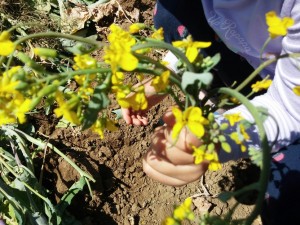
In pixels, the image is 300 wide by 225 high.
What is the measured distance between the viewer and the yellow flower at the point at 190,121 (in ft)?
1.88

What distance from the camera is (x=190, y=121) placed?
0.58 m

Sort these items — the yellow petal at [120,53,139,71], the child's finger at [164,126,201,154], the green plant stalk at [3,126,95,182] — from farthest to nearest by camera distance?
the green plant stalk at [3,126,95,182] → the child's finger at [164,126,201,154] → the yellow petal at [120,53,139,71]

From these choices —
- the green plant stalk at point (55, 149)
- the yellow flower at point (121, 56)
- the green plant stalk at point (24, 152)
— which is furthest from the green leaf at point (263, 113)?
the green plant stalk at point (24, 152)

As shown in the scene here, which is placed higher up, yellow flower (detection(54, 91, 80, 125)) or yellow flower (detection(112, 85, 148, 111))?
yellow flower (detection(54, 91, 80, 125))

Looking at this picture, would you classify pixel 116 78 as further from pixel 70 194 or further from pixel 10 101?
pixel 70 194

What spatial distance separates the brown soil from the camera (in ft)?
4.56

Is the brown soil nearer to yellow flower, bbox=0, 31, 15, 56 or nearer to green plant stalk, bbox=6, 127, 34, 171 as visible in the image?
green plant stalk, bbox=6, 127, 34, 171

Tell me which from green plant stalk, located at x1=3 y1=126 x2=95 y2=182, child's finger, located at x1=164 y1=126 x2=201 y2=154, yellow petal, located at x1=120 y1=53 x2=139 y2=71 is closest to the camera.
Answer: yellow petal, located at x1=120 y1=53 x2=139 y2=71

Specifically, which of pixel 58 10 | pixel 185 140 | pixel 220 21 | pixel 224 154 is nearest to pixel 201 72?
pixel 185 140

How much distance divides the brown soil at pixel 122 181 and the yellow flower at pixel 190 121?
86cm

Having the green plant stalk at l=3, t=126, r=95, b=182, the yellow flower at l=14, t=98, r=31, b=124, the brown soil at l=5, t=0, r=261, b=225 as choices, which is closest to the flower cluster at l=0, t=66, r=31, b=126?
the yellow flower at l=14, t=98, r=31, b=124

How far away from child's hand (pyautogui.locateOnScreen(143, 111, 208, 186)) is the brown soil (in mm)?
520

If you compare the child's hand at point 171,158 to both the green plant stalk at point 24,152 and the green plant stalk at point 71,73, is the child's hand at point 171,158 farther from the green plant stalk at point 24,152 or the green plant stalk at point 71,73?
the green plant stalk at point 24,152

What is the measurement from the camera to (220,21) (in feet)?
3.66
